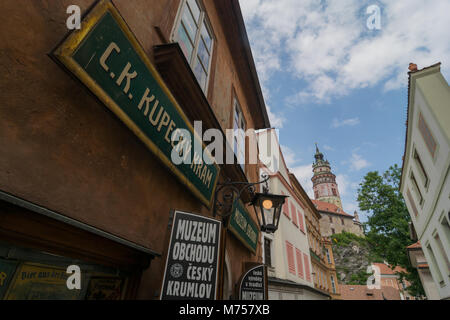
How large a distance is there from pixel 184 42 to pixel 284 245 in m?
13.7

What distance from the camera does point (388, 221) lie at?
19.0m

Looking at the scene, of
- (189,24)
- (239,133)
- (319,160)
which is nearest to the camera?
(189,24)

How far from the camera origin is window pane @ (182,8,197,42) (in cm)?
470

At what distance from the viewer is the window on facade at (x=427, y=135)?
381 inches

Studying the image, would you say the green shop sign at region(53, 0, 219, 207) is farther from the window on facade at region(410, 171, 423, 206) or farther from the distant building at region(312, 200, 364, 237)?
the distant building at region(312, 200, 364, 237)

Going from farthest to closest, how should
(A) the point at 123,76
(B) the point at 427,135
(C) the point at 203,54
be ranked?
(B) the point at 427,135 < (C) the point at 203,54 < (A) the point at 123,76

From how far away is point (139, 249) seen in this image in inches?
93.0

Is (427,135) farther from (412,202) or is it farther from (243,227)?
(243,227)

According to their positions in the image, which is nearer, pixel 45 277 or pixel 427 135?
pixel 45 277

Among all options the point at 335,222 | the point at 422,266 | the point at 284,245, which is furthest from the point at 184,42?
the point at 335,222

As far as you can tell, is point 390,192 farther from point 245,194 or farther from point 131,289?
point 131,289

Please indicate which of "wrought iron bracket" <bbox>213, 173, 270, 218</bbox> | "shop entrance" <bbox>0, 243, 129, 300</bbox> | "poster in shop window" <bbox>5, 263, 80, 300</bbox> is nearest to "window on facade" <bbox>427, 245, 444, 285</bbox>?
"wrought iron bracket" <bbox>213, 173, 270, 218</bbox>
